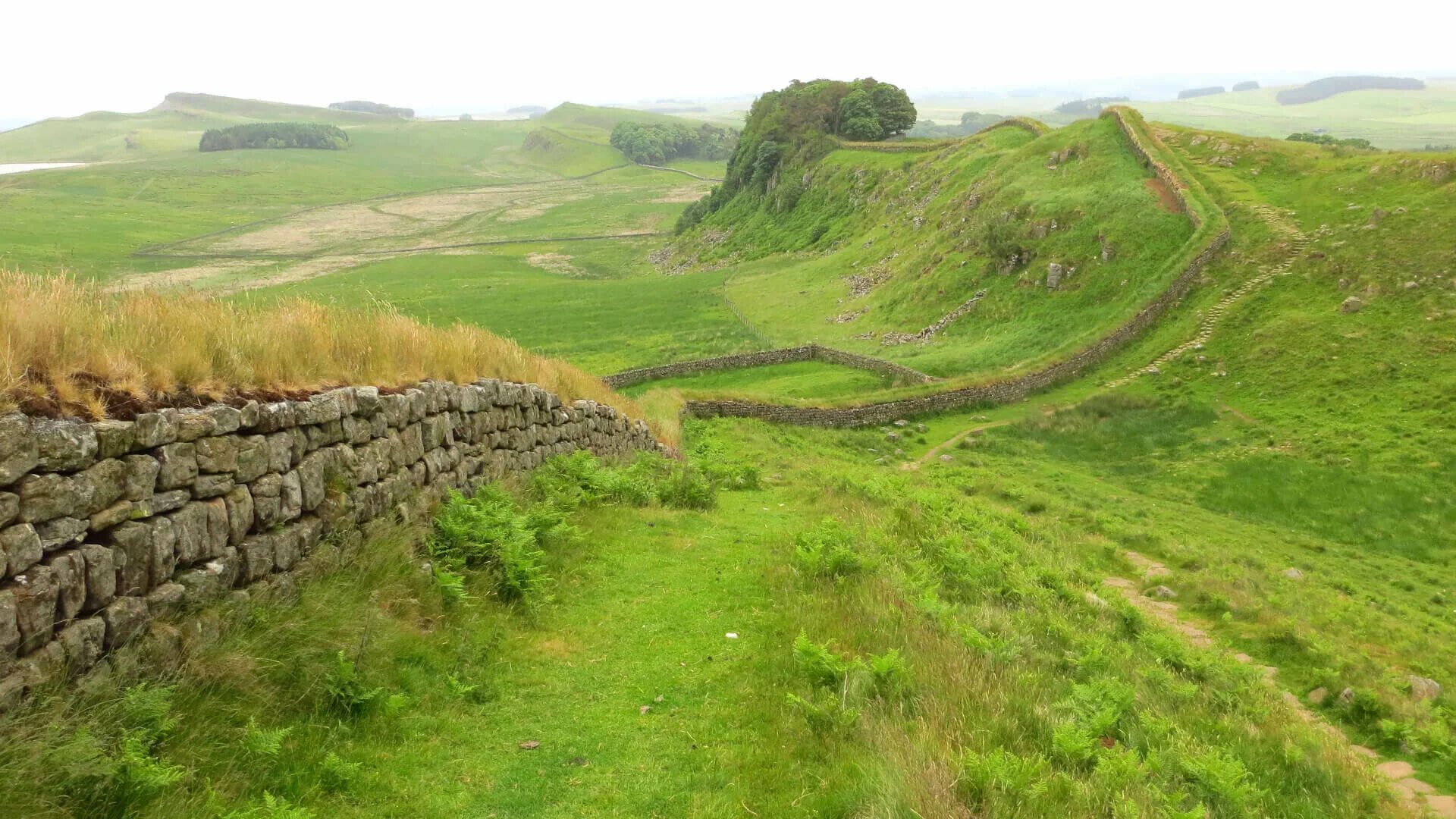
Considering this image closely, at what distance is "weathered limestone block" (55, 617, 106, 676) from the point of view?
552 centimetres

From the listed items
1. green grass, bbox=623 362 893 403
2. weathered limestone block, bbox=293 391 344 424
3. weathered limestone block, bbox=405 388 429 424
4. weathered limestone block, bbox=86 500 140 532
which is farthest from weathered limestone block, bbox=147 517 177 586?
green grass, bbox=623 362 893 403

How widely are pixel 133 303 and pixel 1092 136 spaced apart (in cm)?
6194

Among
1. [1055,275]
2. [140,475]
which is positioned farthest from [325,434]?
[1055,275]

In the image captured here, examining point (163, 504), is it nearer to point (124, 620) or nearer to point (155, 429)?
point (155, 429)

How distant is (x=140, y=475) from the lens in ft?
20.0

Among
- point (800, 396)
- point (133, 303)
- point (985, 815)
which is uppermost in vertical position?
point (133, 303)

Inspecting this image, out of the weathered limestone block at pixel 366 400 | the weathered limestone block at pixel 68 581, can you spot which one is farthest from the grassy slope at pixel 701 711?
the weathered limestone block at pixel 366 400

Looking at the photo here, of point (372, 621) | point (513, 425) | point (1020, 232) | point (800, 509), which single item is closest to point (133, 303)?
point (372, 621)

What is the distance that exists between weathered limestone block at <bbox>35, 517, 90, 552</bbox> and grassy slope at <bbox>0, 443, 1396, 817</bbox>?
1.03m

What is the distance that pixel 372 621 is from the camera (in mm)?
7480

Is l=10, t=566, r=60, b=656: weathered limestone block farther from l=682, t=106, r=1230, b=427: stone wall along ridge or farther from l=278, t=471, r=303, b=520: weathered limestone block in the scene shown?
l=682, t=106, r=1230, b=427: stone wall along ridge

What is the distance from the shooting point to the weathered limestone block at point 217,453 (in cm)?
668

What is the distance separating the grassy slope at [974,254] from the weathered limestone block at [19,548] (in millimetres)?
37027

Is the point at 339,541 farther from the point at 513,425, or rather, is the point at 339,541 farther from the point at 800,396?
the point at 800,396
